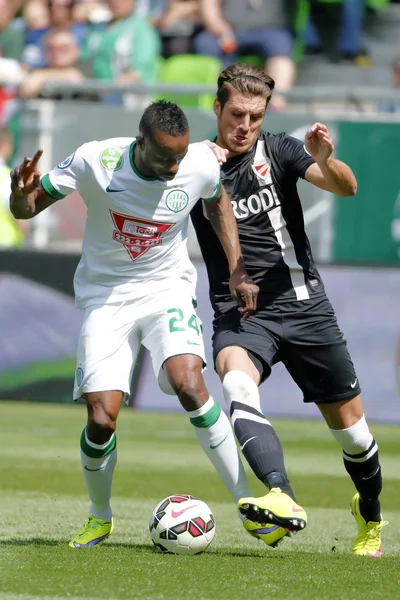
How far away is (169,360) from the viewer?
5.72 m

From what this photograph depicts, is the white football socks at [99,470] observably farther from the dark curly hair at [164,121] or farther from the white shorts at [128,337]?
the dark curly hair at [164,121]

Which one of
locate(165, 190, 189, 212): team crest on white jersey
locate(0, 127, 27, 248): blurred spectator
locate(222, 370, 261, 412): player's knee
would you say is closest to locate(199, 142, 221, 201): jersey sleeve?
locate(165, 190, 189, 212): team crest on white jersey

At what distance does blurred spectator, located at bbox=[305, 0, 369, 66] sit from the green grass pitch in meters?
6.77

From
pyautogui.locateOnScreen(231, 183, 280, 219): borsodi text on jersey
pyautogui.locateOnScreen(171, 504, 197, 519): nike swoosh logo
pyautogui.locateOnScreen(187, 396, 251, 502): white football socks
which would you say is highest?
Answer: pyautogui.locateOnScreen(231, 183, 280, 219): borsodi text on jersey

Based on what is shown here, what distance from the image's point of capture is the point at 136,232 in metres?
5.79

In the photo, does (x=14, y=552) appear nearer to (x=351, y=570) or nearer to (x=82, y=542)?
(x=82, y=542)

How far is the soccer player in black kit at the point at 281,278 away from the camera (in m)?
5.76

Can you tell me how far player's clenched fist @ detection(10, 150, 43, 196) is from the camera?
5512 mm

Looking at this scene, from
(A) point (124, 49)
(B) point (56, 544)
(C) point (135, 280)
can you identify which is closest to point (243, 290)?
(C) point (135, 280)

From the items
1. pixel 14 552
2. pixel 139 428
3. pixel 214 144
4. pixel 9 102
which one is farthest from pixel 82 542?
pixel 9 102

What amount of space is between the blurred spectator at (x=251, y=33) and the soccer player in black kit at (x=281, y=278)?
35.0ft

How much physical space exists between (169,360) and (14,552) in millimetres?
1210

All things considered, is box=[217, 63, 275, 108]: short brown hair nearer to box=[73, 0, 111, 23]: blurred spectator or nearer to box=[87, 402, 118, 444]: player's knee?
box=[87, 402, 118, 444]: player's knee

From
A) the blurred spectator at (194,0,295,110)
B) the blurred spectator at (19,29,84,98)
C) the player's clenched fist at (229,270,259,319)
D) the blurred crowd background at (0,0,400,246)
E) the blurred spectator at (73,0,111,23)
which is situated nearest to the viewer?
the player's clenched fist at (229,270,259,319)
